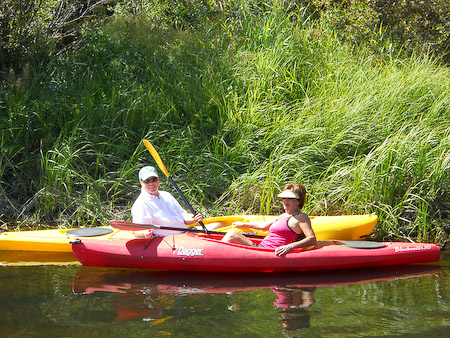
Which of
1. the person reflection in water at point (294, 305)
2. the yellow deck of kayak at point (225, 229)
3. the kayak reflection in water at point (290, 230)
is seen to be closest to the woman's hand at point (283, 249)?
the kayak reflection in water at point (290, 230)

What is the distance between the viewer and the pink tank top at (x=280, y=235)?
4742 mm

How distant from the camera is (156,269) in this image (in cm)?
507

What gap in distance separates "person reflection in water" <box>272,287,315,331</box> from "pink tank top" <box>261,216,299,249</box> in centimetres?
45

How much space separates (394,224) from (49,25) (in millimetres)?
5850

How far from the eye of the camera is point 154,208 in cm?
497

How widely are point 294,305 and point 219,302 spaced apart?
517 millimetres

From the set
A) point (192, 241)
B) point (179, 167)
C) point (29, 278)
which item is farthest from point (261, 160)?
point (29, 278)

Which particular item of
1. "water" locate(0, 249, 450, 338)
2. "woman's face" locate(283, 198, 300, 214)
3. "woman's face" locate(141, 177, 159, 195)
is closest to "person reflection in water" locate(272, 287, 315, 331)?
"water" locate(0, 249, 450, 338)

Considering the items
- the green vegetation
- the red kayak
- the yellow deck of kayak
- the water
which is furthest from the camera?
the green vegetation

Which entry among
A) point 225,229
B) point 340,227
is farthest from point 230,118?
point 340,227

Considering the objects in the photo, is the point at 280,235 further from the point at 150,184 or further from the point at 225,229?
the point at 150,184

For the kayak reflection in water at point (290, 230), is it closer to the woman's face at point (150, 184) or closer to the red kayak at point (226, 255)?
the red kayak at point (226, 255)

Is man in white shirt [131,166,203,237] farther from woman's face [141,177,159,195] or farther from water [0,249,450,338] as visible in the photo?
water [0,249,450,338]

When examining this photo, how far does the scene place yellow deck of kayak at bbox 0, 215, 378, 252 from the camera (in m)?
5.27
